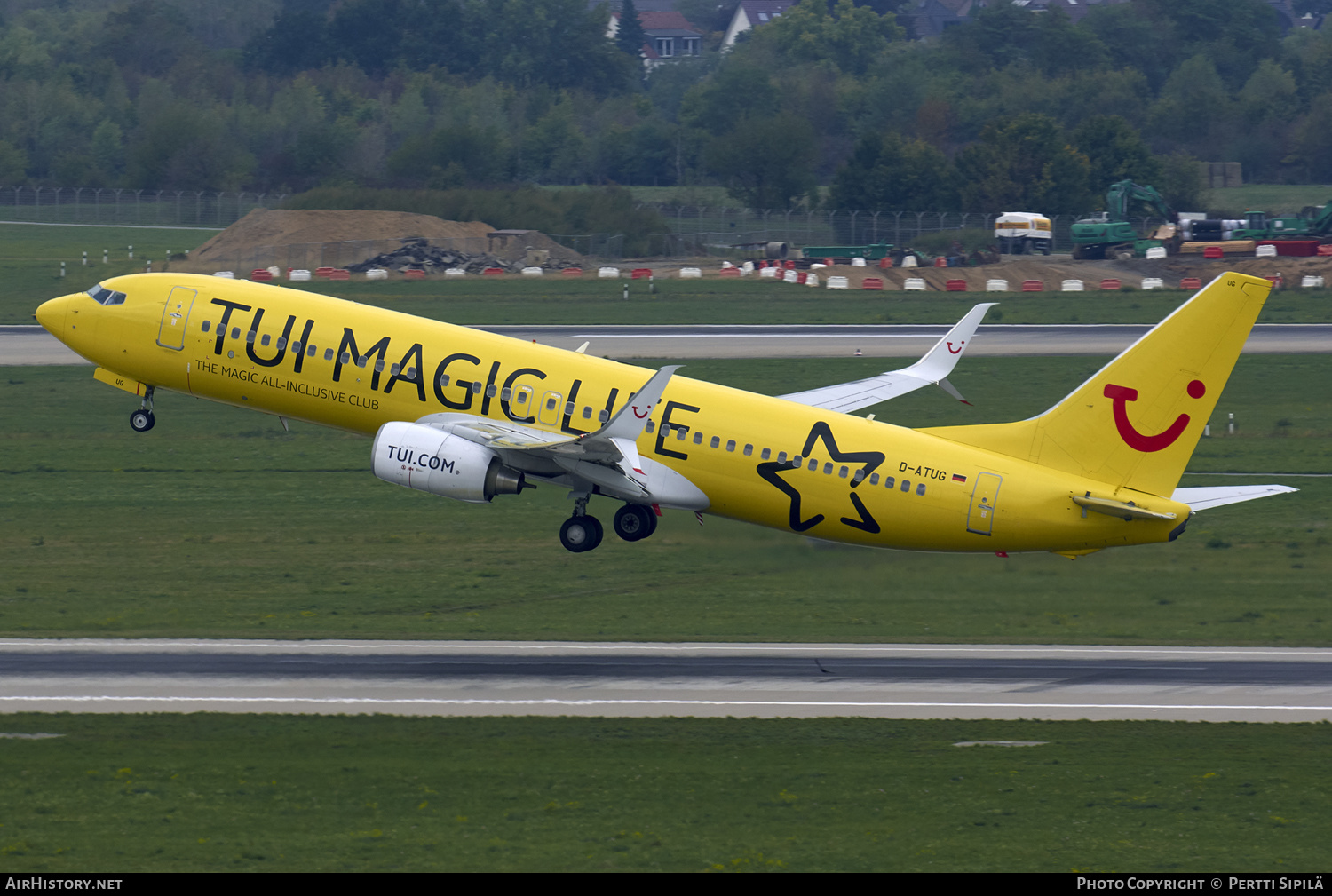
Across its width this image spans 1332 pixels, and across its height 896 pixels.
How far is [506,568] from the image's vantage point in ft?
197

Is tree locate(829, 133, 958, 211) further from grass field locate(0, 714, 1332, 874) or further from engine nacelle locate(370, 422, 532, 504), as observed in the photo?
grass field locate(0, 714, 1332, 874)

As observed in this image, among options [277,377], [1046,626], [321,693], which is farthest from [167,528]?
[1046,626]

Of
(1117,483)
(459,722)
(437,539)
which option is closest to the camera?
(459,722)

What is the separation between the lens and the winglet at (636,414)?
4381cm

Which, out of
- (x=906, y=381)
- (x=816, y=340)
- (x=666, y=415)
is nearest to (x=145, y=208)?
(x=816, y=340)

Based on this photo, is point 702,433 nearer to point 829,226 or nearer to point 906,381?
point 906,381

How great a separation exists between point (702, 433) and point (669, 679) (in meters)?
7.31

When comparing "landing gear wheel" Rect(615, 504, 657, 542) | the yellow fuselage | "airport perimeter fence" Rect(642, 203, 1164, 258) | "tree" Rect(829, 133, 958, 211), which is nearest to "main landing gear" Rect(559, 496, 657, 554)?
"landing gear wheel" Rect(615, 504, 657, 542)

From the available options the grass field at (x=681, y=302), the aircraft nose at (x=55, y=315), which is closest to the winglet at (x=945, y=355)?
the aircraft nose at (x=55, y=315)

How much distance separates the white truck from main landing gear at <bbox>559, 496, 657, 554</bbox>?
101 m

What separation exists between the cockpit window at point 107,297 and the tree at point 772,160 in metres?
119
